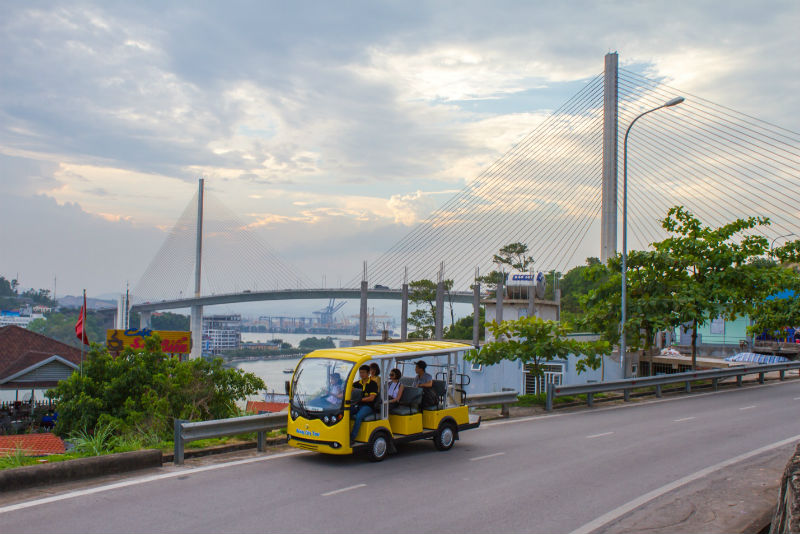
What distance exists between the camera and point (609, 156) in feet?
119

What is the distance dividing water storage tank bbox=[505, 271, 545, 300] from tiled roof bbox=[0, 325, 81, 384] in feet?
79.8

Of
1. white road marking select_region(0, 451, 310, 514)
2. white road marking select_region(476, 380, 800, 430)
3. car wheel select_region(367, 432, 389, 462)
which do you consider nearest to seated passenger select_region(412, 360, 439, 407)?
car wheel select_region(367, 432, 389, 462)

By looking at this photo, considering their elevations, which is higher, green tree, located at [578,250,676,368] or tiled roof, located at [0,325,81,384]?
green tree, located at [578,250,676,368]

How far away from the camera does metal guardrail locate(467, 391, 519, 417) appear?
45.5ft

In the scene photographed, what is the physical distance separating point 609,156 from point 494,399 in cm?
2554

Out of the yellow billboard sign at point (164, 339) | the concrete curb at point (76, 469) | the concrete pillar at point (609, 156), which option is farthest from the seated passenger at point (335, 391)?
the concrete pillar at point (609, 156)

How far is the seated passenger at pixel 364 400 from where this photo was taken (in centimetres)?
952

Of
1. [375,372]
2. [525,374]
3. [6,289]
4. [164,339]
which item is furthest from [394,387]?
[6,289]

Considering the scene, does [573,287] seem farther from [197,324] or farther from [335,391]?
[335,391]

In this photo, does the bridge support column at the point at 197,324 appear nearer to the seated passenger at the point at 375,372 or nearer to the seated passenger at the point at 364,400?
the seated passenger at the point at 375,372

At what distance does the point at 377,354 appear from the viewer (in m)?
9.82

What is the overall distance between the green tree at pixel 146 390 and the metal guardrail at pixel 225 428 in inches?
110

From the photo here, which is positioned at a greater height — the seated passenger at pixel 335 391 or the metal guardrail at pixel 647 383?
the seated passenger at pixel 335 391

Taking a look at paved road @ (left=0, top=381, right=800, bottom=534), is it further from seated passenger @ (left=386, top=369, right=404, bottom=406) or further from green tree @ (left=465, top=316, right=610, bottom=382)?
green tree @ (left=465, top=316, right=610, bottom=382)
